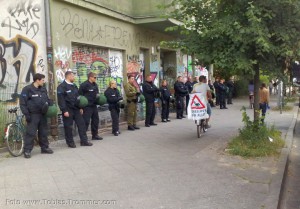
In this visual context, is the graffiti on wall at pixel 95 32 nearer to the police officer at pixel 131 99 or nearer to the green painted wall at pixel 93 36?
the green painted wall at pixel 93 36

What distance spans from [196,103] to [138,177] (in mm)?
4355

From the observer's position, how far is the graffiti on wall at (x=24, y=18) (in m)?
9.54

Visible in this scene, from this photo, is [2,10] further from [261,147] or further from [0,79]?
[261,147]

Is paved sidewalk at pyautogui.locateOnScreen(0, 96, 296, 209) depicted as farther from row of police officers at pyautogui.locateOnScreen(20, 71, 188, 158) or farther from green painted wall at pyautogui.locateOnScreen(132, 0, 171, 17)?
green painted wall at pyautogui.locateOnScreen(132, 0, 171, 17)

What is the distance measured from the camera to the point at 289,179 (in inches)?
276

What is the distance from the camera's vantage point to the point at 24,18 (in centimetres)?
974

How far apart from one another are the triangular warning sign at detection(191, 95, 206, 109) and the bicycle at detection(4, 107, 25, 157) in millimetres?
4420

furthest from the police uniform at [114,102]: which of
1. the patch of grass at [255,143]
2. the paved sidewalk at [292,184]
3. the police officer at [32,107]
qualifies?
the paved sidewalk at [292,184]

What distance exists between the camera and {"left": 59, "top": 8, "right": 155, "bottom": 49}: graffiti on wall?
10.9m

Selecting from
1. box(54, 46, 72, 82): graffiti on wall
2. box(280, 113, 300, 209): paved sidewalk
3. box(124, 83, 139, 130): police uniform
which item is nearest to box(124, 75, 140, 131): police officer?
box(124, 83, 139, 130): police uniform

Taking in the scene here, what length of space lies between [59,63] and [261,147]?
18.9 ft

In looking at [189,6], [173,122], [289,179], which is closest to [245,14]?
[189,6]

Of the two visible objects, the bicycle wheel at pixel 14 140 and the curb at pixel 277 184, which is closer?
the curb at pixel 277 184

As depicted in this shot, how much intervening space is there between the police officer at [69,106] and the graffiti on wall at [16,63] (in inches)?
56.5
